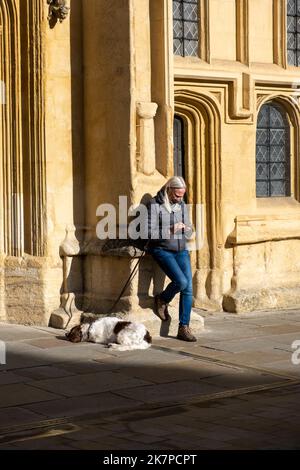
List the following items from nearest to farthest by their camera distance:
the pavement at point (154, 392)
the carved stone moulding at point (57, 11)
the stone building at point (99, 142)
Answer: the pavement at point (154, 392)
the stone building at point (99, 142)
the carved stone moulding at point (57, 11)

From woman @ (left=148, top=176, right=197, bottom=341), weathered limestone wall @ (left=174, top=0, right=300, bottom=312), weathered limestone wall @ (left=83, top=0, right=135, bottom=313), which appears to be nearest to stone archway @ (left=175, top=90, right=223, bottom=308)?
weathered limestone wall @ (left=174, top=0, right=300, bottom=312)

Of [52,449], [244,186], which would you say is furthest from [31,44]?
[52,449]

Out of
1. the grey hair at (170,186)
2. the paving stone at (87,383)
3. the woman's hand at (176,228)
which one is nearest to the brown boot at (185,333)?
the woman's hand at (176,228)

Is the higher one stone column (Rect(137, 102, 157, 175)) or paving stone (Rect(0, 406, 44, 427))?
stone column (Rect(137, 102, 157, 175))

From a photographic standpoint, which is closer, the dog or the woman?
the dog

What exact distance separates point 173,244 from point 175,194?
1.90ft

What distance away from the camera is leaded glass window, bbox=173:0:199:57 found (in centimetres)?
1428

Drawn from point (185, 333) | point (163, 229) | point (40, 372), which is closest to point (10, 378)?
point (40, 372)

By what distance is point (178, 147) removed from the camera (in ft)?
47.5

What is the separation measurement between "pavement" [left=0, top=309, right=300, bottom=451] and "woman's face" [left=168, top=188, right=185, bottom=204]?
1616mm

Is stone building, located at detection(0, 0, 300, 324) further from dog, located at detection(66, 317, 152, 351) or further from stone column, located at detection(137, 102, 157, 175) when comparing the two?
dog, located at detection(66, 317, 152, 351)

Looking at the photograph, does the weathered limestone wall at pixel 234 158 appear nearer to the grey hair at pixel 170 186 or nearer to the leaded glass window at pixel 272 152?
the leaded glass window at pixel 272 152

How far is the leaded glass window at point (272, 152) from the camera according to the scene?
15.2 m

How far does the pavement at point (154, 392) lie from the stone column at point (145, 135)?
2.07m
